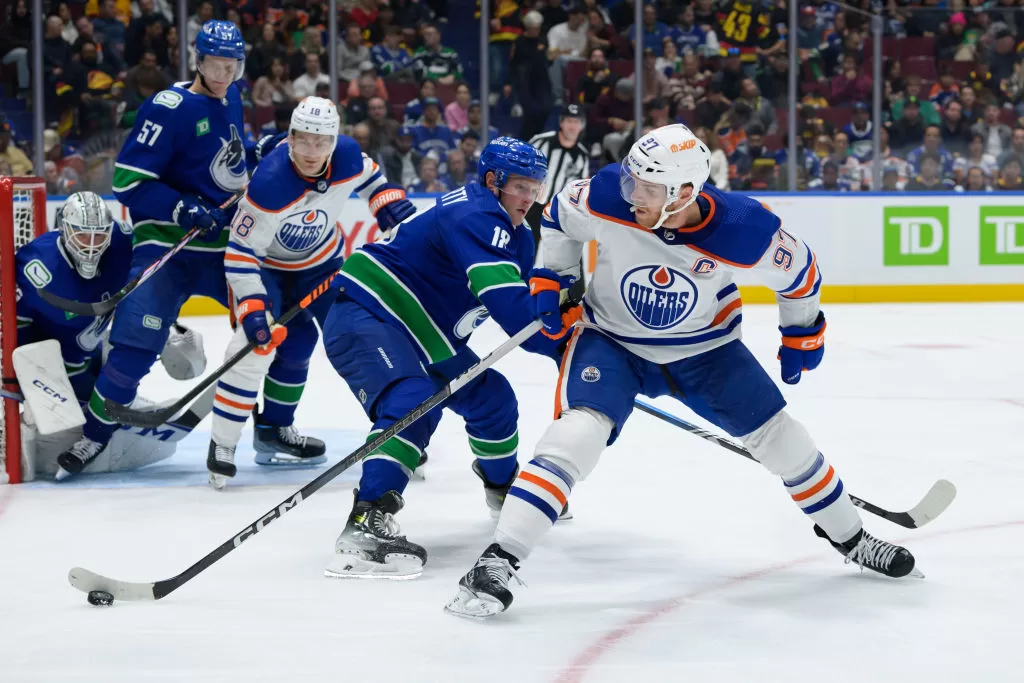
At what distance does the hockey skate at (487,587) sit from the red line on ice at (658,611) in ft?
0.68

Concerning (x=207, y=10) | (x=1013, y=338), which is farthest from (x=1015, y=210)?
(x=207, y=10)

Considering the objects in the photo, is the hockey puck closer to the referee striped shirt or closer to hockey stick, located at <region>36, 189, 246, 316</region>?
hockey stick, located at <region>36, 189, 246, 316</region>

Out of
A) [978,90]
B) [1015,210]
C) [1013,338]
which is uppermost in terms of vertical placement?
[978,90]

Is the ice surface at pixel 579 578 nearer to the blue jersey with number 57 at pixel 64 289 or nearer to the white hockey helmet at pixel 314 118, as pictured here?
the blue jersey with number 57 at pixel 64 289

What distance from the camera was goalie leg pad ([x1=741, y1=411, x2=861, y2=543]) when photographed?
107 inches

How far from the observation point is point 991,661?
2.27 m

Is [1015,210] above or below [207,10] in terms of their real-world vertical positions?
below

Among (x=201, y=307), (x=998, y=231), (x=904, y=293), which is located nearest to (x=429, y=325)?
(x=201, y=307)

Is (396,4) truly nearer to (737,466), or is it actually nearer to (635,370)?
(737,466)

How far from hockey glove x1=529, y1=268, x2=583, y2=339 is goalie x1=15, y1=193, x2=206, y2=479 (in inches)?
62.4

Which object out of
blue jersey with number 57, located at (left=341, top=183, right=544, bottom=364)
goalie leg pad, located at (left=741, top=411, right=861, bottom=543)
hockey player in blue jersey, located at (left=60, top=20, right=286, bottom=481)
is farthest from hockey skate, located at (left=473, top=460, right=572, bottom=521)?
hockey player in blue jersey, located at (left=60, top=20, right=286, bottom=481)

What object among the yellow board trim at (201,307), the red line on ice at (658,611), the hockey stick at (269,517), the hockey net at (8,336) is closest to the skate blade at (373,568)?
the hockey stick at (269,517)

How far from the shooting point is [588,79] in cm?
831

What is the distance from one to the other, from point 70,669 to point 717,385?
137 cm
